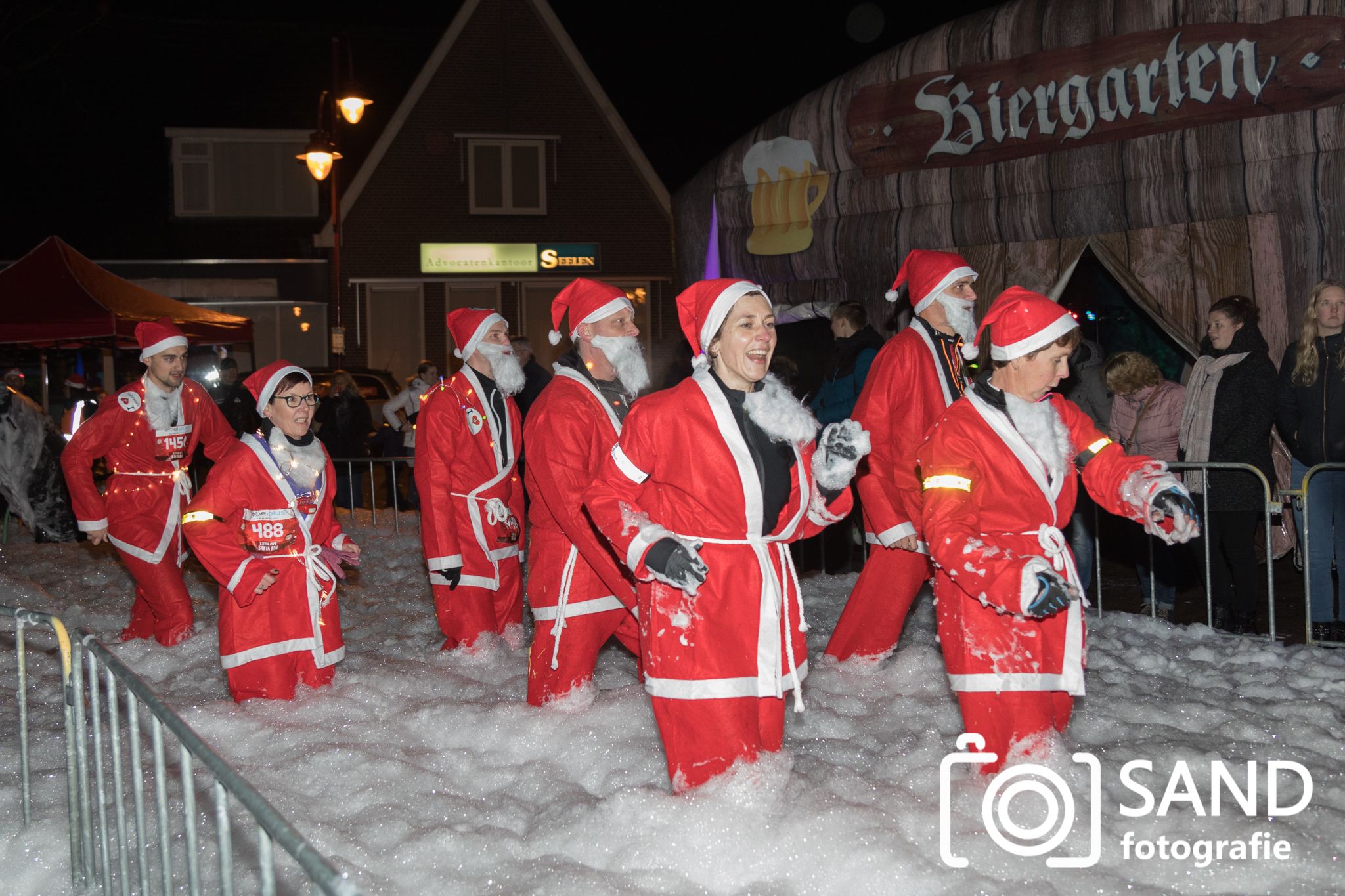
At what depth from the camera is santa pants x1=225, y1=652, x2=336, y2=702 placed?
212 inches

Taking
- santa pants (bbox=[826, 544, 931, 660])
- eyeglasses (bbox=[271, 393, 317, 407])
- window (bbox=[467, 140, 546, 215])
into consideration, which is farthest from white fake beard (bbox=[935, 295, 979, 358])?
window (bbox=[467, 140, 546, 215])

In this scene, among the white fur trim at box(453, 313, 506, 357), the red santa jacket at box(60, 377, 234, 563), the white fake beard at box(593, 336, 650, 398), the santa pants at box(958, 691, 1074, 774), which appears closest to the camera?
the santa pants at box(958, 691, 1074, 774)

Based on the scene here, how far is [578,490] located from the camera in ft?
16.0

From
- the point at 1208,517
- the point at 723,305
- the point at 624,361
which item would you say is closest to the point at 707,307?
the point at 723,305

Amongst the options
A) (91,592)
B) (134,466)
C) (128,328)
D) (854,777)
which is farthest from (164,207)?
(854,777)

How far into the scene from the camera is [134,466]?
279 inches

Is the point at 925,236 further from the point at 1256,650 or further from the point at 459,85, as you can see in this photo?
the point at 459,85

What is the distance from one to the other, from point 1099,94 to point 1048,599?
5784 millimetres

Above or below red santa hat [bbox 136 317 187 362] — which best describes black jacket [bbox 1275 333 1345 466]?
below

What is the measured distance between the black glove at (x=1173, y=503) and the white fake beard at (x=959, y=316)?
5.58 ft

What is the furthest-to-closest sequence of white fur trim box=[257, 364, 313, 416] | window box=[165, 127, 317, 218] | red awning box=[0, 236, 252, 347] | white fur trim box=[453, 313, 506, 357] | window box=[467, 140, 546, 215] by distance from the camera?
window box=[165, 127, 317, 218] → window box=[467, 140, 546, 215] → red awning box=[0, 236, 252, 347] → white fur trim box=[453, 313, 506, 357] → white fur trim box=[257, 364, 313, 416]

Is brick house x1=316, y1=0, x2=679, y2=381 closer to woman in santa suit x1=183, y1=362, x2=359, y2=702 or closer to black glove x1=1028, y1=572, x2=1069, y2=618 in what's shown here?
woman in santa suit x1=183, y1=362, x2=359, y2=702

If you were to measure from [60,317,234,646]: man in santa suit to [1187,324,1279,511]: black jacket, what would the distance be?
591cm

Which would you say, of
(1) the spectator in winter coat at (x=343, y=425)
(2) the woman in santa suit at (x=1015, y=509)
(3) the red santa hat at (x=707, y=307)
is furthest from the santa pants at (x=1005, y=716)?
(1) the spectator in winter coat at (x=343, y=425)
